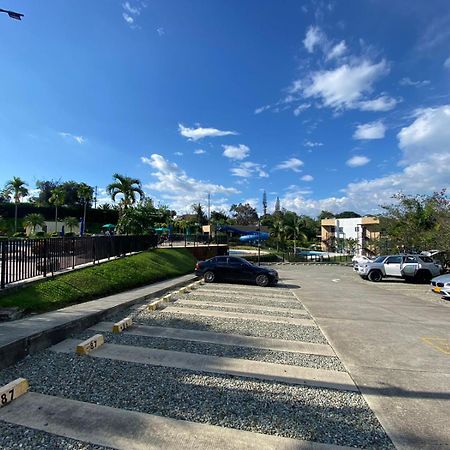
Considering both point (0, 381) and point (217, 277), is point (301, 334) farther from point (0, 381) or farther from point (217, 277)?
point (217, 277)

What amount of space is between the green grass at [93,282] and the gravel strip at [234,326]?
92.3 inches

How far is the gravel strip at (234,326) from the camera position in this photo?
7.45 metres

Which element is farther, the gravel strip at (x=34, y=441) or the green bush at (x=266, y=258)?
the green bush at (x=266, y=258)

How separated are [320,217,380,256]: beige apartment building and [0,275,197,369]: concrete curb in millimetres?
45567

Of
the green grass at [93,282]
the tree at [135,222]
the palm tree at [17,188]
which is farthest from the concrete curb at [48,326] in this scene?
the palm tree at [17,188]

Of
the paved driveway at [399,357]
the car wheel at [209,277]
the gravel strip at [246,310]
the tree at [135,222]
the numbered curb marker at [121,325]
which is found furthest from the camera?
the tree at [135,222]

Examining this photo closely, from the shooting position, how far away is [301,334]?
7645 millimetres

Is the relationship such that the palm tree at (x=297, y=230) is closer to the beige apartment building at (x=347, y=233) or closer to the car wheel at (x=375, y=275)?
the beige apartment building at (x=347, y=233)

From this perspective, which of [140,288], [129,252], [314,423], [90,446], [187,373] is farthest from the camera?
[129,252]

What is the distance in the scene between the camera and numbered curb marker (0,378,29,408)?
389 cm

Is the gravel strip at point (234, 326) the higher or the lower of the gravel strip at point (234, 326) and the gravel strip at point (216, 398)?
the lower

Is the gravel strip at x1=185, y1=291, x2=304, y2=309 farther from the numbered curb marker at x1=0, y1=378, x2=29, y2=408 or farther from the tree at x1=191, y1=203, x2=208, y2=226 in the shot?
the tree at x1=191, y1=203, x2=208, y2=226

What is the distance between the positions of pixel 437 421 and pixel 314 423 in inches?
57.5

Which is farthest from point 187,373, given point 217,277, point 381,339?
point 217,277
